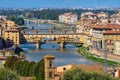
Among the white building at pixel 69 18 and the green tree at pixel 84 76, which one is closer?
the green tree at pixel 84 76

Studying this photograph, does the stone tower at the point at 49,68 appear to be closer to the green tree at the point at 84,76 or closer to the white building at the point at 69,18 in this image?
the green tree at the point at 84,76

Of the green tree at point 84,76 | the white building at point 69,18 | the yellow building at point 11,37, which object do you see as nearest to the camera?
the green tree at point 84,76

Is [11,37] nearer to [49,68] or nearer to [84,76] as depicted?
[49,68]

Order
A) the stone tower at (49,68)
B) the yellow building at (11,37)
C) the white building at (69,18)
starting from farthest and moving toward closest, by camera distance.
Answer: the white building at (69,18)
the yellow building at (11,37)
the stone tower at (49,68)

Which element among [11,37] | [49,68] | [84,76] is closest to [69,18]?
[11,37]

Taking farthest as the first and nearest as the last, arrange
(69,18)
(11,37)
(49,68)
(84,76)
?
1. (69,18)
2. (11,37)
3. (49,68)
4. (84,76)

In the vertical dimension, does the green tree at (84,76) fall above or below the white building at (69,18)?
above

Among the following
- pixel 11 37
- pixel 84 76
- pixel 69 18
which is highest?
pixel 84 76

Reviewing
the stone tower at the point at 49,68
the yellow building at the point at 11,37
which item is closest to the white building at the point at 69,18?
the yellow building at the point at 11,37

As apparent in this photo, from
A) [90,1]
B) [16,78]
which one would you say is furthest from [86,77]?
[90,1]
